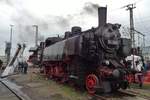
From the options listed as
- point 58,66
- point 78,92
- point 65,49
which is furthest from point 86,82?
point 58,66

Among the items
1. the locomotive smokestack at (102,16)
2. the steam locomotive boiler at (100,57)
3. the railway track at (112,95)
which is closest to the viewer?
the railway track at (112,95)

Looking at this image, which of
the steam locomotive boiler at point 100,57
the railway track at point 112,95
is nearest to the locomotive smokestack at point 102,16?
the steam locomotive boiler at point 100,57

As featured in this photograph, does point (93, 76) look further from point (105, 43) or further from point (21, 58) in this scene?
point (21, 58)

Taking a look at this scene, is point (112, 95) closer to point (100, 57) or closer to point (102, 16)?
point (100, 57)

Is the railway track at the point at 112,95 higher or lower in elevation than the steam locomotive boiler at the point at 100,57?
lower

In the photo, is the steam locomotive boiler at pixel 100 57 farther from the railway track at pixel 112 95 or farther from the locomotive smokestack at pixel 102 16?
the railway track at pixel 112 95

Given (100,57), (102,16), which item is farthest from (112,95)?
(102,16)

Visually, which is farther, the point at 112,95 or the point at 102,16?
the point at 102,16

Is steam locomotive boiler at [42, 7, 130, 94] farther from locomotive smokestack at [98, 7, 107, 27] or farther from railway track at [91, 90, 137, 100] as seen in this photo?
railway track at [91, 90, 137, 100]

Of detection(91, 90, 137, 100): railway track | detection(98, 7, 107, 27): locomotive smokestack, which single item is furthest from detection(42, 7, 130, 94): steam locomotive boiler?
detection(91, 90, 137, 100): railway track

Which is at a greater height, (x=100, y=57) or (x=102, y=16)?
(x=102, y=16)

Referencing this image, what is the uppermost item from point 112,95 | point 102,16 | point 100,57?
point 102,16

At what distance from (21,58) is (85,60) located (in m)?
22.6

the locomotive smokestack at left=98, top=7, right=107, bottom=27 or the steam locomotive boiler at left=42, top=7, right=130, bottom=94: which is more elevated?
the locomotive smokestack at left=98, top=7, right=107, bottom=27
